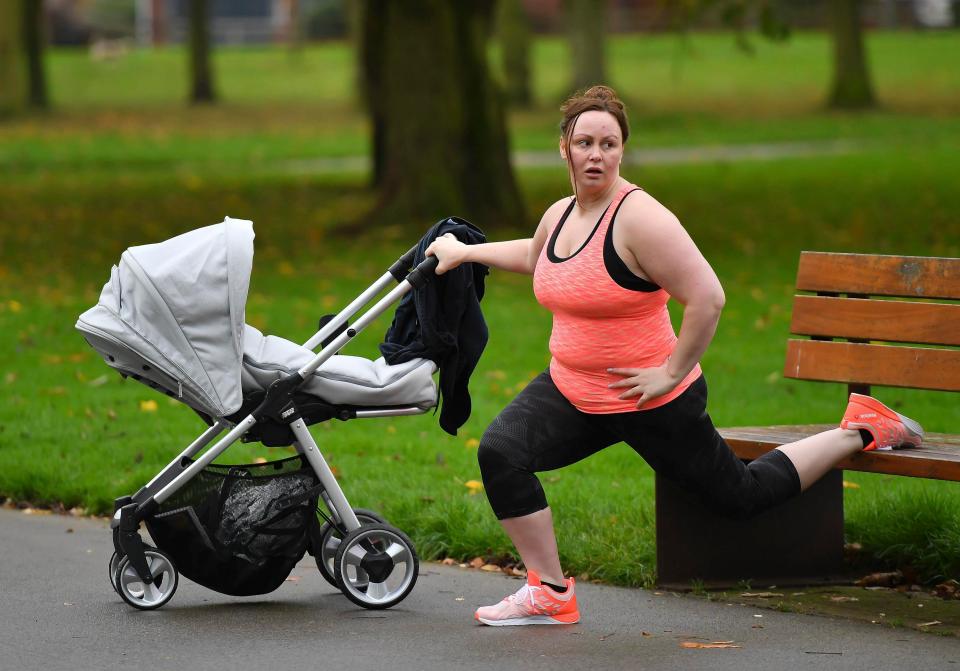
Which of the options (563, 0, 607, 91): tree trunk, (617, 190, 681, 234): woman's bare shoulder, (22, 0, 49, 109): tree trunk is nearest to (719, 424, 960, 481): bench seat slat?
(617, 190, 681, 234): woman's bare shoulder

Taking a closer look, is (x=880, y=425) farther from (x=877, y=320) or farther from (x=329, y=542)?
(x=329, y=542)

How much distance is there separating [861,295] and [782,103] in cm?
3711

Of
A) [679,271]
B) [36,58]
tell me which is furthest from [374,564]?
[36,58]

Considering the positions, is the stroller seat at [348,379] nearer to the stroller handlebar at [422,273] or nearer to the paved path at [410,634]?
the stroller handlebar at [422,273]

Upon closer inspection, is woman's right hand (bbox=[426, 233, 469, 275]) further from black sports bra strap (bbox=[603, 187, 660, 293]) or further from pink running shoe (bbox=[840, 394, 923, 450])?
pink running shoe (bbox=[840, 394, 923, 450])

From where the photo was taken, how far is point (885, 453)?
17.5 feet

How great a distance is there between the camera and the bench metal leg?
560 cm

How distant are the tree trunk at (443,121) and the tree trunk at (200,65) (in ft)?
99.9

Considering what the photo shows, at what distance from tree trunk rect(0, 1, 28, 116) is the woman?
32049 millimetres

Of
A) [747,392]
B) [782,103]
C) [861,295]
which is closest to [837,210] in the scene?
[747,392]

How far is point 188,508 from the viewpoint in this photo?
5285mm

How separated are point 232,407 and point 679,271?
57.8 inches

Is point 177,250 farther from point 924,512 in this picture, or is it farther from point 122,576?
point 924,512

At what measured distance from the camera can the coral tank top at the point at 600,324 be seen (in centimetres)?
496
